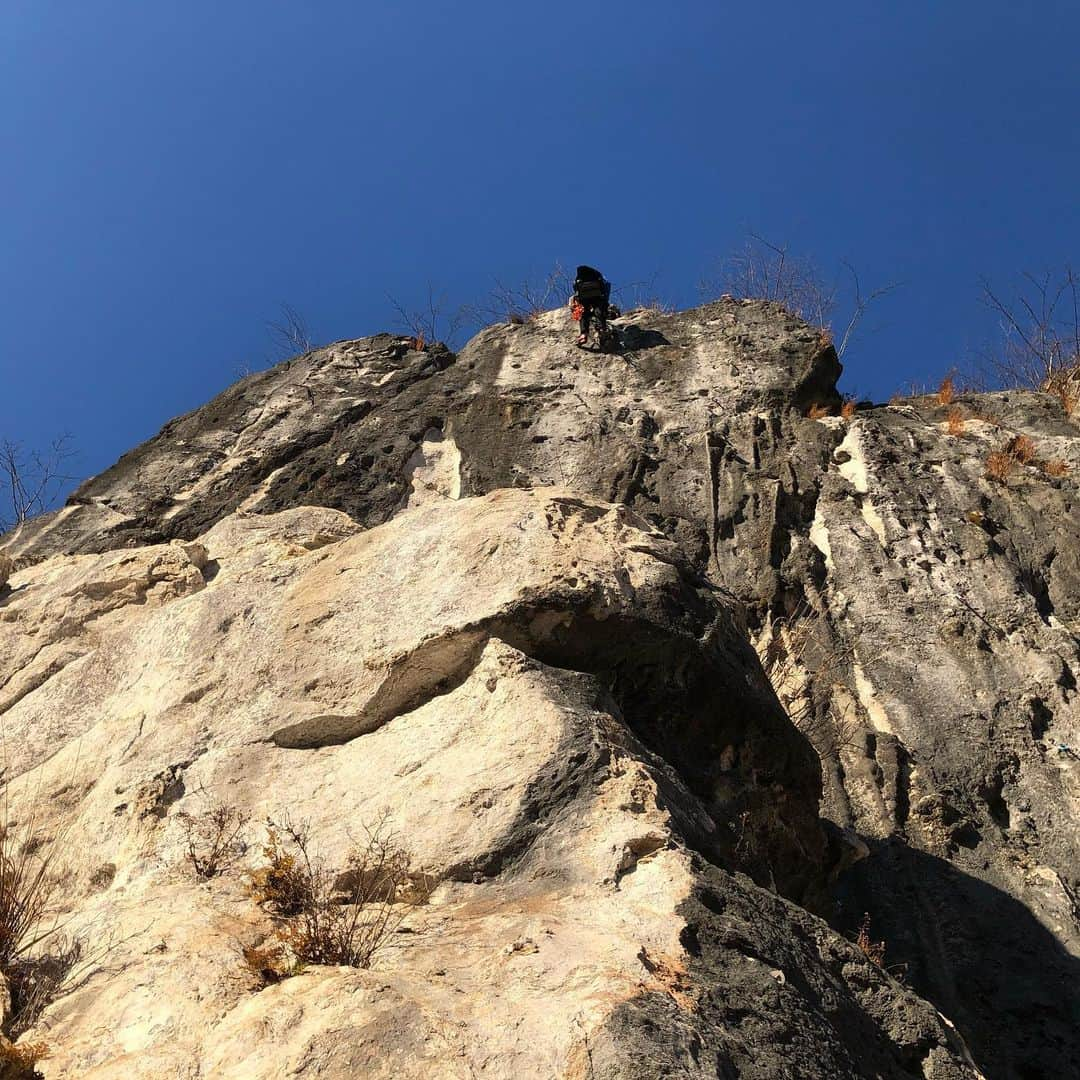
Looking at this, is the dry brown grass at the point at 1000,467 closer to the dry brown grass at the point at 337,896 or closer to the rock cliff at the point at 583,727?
the rock cliff at the point at 583,727

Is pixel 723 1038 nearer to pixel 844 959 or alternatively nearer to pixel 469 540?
pixel 844 959

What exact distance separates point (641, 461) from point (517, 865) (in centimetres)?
643

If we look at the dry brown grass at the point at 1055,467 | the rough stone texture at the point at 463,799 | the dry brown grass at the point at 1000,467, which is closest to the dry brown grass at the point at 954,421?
the dry brown grass at the point at 1000,467

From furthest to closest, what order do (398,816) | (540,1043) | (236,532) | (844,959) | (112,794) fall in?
1. (236,532)
2. (112,794)
3. (398,816)
4. (844,959)
5. (540,1043)

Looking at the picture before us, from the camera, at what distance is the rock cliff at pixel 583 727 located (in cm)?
335

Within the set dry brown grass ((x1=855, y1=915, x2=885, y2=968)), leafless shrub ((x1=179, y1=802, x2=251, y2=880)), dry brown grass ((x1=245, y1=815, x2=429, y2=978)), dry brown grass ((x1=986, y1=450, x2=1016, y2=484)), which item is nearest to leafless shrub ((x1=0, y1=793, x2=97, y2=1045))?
leafless shrub ((x1=179, y1=802, x2=251, y2=880))

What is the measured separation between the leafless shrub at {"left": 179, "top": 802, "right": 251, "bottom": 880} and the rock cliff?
32 millimetres


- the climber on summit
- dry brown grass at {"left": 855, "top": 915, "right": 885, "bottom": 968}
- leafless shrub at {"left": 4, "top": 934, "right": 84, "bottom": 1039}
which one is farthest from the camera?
the climber on summit

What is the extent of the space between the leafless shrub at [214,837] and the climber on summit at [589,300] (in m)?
8.06

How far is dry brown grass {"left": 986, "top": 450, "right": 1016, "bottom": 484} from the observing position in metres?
9.71

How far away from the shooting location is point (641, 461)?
10.1 m

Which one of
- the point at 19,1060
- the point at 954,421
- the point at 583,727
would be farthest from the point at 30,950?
the point at 954,421

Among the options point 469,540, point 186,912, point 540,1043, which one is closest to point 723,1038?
point 540,1043

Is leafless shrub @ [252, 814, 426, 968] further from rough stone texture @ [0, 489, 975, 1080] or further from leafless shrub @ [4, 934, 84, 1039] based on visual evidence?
leafless shrub @ [4, 934, 84, 1039]
